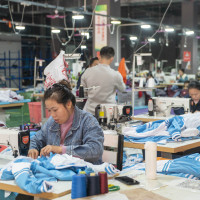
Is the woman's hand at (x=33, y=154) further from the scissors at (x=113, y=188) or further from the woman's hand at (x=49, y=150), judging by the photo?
the scissors at (x=113, y=188)

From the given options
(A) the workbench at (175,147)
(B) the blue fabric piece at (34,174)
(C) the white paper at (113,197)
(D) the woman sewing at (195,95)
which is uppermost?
(D) the woman sewing at (195,95)

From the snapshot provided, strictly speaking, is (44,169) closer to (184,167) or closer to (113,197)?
(113,197)

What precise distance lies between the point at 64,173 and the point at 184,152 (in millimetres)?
1885

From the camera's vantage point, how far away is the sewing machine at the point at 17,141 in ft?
9.85

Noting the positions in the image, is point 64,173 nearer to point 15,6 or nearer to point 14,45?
point 15,6

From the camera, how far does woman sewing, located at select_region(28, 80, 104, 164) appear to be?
8.89ft

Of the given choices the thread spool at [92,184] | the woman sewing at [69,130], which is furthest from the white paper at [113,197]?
the woman sewing at [69,130]

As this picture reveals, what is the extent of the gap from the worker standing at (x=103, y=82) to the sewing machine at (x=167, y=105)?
0.68 metres

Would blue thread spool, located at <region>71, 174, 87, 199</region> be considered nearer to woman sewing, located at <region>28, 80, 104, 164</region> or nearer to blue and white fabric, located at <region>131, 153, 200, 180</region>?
woman sewing, located at <region>28, 80, 104, 164</region>

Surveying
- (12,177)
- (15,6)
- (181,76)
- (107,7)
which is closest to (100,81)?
(12,177)

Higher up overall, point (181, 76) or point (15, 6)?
point (15, 6)

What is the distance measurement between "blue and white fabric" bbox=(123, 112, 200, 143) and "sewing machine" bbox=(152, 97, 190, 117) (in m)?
1.36

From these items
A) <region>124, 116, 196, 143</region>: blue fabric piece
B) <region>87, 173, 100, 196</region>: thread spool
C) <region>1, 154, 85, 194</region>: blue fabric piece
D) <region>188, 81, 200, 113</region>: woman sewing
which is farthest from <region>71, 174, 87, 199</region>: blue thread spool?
<region>188, 81, 200, 113</region>: woman sewing

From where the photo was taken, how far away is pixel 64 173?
234cm
